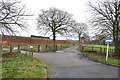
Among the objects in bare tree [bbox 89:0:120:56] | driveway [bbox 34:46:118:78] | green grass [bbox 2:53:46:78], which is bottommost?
driveway [bbox 34:46:118:78]

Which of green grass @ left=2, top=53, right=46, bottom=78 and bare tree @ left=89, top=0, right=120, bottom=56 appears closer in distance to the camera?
green grass @ left=2, top=53, right=46, bottom=78

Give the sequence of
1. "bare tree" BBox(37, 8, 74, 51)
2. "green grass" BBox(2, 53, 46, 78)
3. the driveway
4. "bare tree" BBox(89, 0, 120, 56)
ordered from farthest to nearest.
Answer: "bare tree" BBox(37, 8, 74, 51) → "bare tree" BBox(89, 0, 120, 56) → the driveway → "green grass" BBox(2, 53, 46, 78)

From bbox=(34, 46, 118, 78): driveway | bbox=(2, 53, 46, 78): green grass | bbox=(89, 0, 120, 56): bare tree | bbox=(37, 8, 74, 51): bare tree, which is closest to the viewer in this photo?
bbox=(2, 53, 46, 78): green grass

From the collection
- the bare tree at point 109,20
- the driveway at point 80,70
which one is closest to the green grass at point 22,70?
the driveway at point 80,70

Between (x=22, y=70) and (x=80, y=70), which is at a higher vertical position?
(x=22, y=70)

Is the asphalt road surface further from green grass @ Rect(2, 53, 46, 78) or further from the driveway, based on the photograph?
green grass @ Rect(2, 53, 46, 78)

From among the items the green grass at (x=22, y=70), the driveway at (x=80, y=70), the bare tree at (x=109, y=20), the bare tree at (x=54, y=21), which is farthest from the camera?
the bare tree at (x=54, y=21)

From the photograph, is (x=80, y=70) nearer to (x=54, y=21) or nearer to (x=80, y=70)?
(x=80, y=70)

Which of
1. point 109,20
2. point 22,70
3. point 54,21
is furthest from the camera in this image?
point 54,21

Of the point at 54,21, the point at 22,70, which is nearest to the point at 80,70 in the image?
the point at 22,70

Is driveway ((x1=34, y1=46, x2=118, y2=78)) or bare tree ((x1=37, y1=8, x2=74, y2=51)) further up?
bare tree ((x1=37, y1=8, x2=74, y2=51))

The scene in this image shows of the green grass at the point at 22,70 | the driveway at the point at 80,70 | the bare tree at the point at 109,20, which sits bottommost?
the driveway at the point at 80,70

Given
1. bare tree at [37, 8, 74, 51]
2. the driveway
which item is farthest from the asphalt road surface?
bare tree at [37, 8, 74, 51]

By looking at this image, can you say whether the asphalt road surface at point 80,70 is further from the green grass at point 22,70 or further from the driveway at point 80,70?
the green grass at point 22,70
